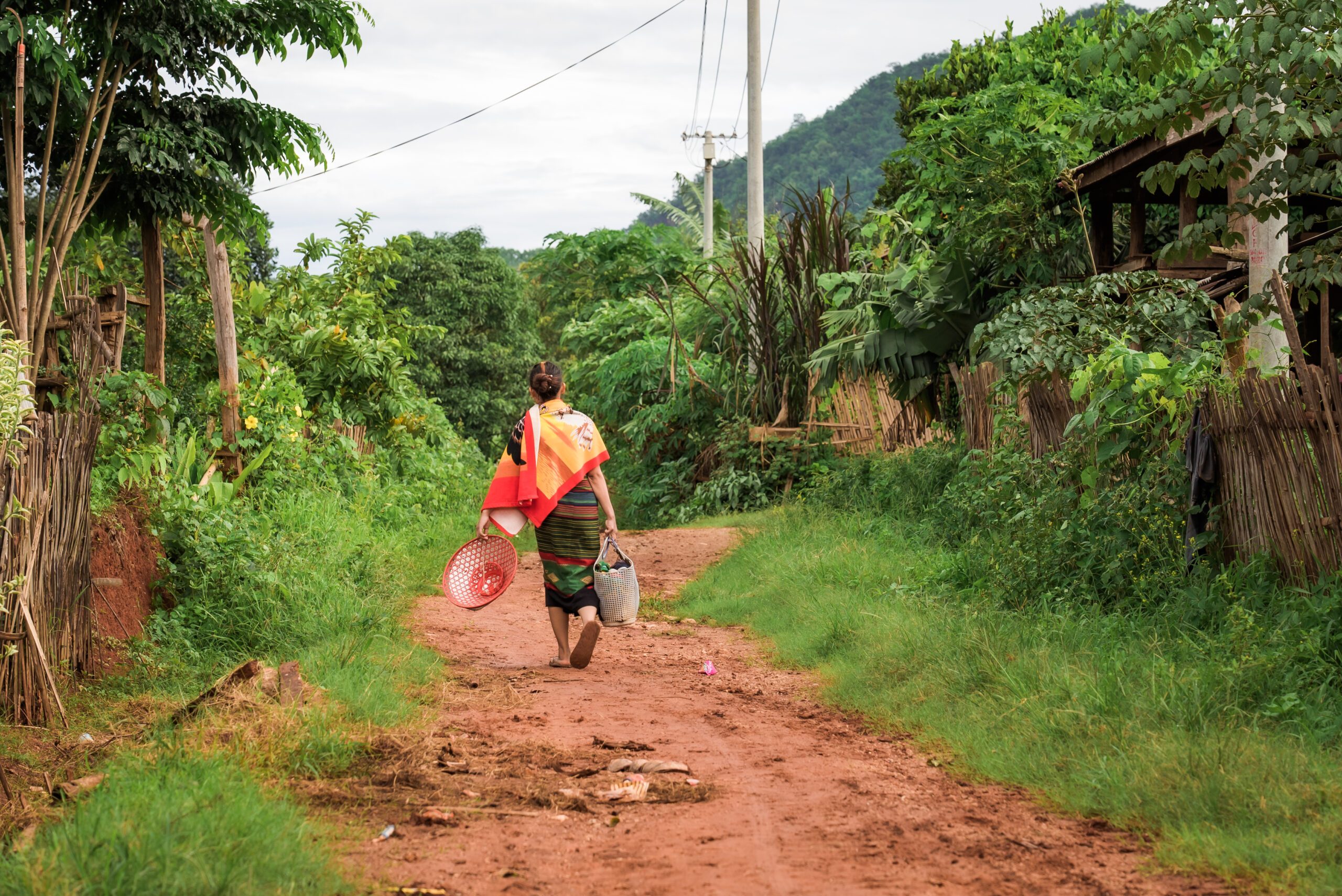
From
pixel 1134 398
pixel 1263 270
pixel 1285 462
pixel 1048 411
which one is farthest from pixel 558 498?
pixel 1263 270

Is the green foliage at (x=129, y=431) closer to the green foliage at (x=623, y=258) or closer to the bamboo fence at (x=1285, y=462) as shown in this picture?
the bamboo fence at (x=1285, y=462)

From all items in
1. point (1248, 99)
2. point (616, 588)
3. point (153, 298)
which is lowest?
point (616, 588)

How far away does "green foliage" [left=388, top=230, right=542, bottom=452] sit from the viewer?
2742cm

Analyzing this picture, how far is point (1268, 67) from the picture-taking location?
405 cm

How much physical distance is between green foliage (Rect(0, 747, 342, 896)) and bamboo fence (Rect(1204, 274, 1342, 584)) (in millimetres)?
4167

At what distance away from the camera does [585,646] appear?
18.9 feet

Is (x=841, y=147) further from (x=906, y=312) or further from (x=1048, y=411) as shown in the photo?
(x=1048, y=411)

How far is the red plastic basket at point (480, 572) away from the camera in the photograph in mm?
5934

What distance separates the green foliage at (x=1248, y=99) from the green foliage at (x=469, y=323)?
2312 cm

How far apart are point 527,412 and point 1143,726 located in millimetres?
3575

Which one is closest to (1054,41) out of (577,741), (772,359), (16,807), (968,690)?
(772,359)

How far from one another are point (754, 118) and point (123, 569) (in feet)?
38.6

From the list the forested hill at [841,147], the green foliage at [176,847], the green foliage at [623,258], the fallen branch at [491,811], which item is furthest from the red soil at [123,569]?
the forested hill at [841,147]

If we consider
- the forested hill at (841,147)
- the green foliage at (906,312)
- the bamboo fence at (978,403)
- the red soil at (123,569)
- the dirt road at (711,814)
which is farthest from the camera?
the forested hill at (841,147)
